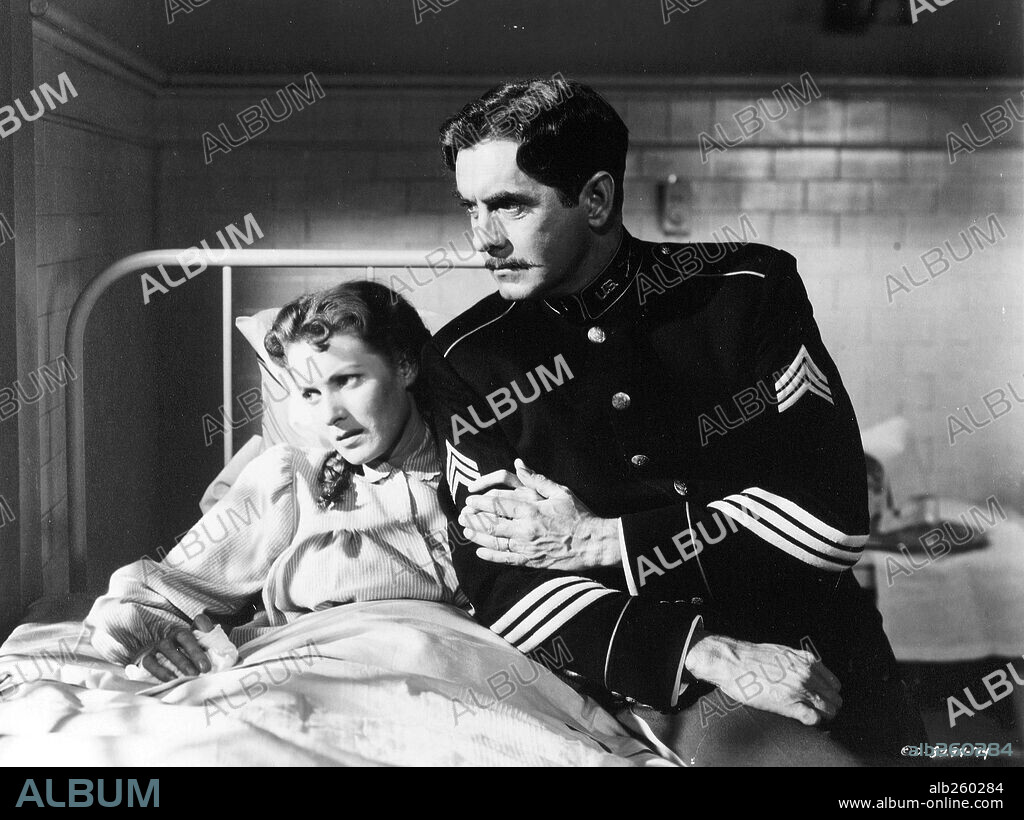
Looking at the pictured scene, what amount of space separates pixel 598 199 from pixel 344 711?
1.04 meters

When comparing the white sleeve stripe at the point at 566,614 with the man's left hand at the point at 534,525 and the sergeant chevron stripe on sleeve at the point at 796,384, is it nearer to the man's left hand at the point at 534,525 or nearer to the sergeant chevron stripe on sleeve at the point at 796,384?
the man's left hand at the point at 534,525

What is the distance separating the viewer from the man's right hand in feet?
5.76

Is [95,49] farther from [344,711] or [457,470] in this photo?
[344,711]

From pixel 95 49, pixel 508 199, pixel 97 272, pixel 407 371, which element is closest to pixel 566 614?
pixel 407 371

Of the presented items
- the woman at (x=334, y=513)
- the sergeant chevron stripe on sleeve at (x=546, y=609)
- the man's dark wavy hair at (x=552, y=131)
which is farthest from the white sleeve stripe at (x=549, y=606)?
the man's dark wavy hair at (x=552, y=131)

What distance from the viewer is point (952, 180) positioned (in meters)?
1.95

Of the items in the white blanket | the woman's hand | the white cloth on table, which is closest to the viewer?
the white blanket

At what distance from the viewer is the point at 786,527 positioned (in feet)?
5.74

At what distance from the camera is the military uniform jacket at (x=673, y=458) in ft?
5.77

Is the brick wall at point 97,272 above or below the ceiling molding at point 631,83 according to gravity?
below

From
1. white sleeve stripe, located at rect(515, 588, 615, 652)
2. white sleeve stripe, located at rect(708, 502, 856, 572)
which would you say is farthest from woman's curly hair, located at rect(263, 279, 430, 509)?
white sleeve stripe, located at rect(708, 502, 856, 572)

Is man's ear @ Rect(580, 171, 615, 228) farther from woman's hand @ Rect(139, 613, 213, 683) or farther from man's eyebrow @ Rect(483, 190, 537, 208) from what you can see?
woman's hand @ Rect(139, 613, 213, 683)

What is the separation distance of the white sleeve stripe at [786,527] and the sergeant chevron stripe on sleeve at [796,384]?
18cm

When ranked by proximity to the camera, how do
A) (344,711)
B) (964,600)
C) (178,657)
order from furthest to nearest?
(964,600)
(178,657)
(344,711)
